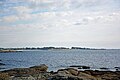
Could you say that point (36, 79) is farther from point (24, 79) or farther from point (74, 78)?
point (74, 78)

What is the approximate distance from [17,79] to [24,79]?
2.64 ft

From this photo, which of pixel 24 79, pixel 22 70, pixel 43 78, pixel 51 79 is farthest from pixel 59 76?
pixel 22 70

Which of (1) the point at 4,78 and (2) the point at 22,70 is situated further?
(2) the point at 22,70

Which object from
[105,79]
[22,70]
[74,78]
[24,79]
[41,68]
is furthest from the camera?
[41,68]

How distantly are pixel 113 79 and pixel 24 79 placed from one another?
12609 millimetres

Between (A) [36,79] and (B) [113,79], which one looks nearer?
(A) [36,79]

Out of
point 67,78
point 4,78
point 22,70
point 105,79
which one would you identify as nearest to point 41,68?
point 22,70

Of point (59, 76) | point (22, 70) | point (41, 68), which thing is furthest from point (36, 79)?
point (41, 68)

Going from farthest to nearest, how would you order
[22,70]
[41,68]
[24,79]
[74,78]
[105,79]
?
[41,68] < [22,70] < [105,79] < [24,79] < [74,78]

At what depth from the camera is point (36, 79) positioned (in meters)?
23.5

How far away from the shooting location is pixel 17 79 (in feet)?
77.2

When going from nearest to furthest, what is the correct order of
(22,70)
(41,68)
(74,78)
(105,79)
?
(74,78), (105,79), (22,70), (41,68)

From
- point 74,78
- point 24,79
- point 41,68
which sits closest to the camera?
point 74,78

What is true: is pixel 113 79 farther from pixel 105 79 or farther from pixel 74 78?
pixel 74 78
